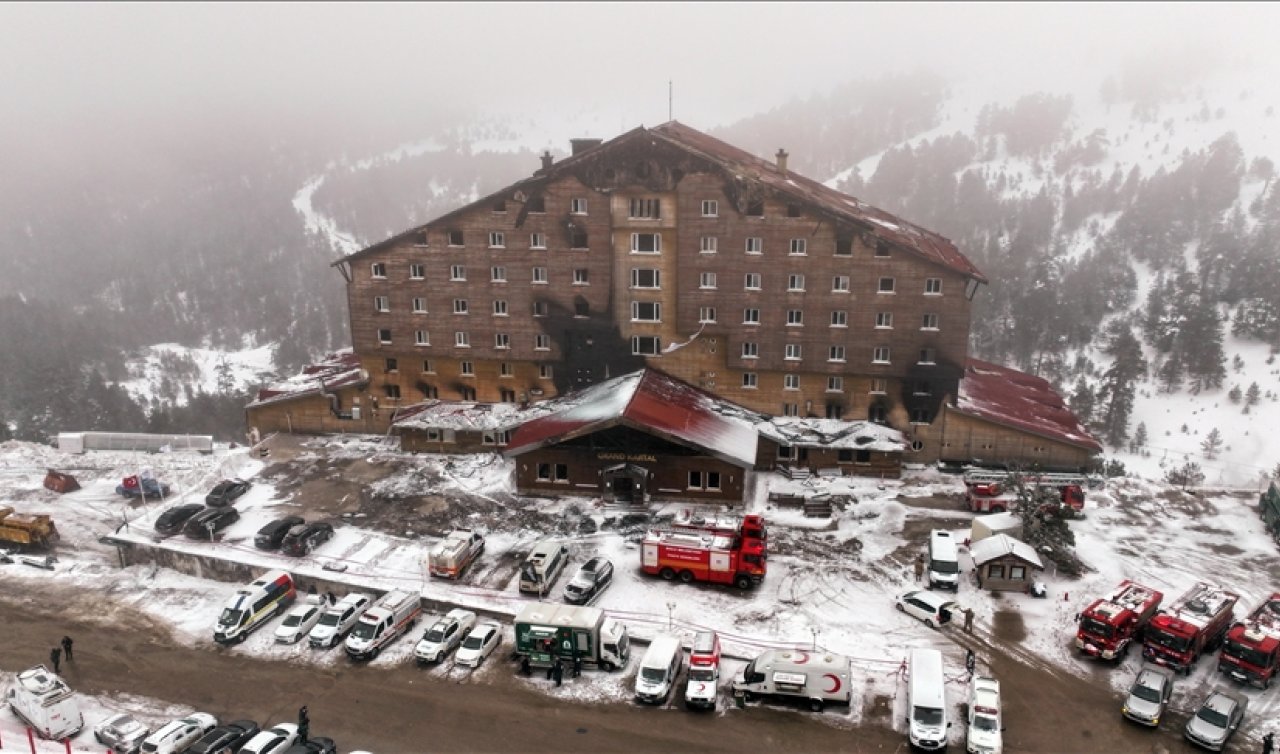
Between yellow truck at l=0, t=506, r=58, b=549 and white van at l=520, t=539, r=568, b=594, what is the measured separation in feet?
98.0

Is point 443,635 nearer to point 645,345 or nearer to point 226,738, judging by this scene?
point 226,738

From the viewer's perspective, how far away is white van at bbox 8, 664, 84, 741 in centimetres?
3228

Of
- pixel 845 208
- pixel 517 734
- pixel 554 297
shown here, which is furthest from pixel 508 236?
pixel 517 734

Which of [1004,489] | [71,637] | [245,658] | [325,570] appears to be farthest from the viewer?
[1004,489]

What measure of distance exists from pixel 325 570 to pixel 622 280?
1062 inches

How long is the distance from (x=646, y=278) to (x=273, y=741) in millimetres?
Result: 36799

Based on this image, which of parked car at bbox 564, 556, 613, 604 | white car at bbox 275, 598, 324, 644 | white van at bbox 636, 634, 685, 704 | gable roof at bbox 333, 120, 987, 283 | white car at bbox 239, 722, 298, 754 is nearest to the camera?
white car at bbox 239, 722, 298, 754

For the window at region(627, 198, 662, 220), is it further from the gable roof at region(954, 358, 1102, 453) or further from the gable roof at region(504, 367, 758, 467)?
the gable roof at region(954, 358, 1102, 453)

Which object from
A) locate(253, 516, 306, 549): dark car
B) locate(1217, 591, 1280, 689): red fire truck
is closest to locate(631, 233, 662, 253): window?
locate(253, 516, 306, 549): dark car

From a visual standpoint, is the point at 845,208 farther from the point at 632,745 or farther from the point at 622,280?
the point at 632,745

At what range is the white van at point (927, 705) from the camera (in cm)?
2992

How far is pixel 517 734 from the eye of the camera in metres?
32.0

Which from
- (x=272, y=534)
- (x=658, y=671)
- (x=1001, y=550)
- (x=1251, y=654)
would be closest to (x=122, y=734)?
(x=272, y=534)

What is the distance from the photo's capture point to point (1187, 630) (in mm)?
34188
